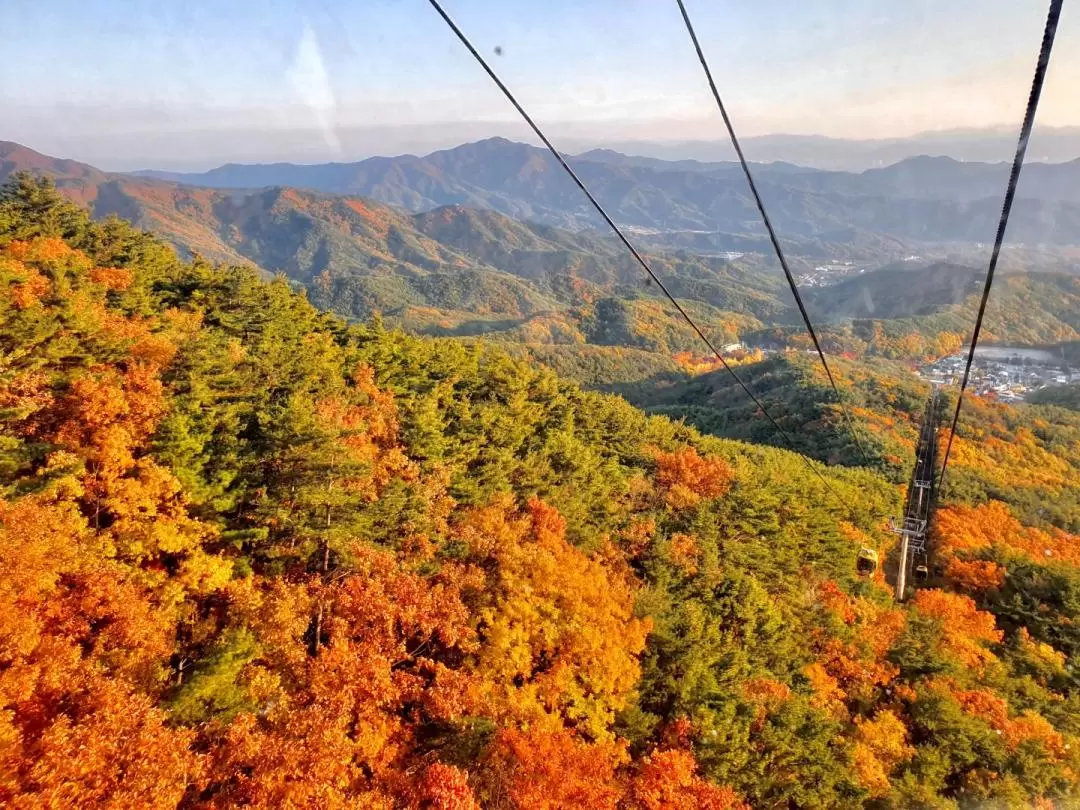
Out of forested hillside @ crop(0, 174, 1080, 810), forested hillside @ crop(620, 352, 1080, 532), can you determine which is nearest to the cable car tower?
forested hillside @ crop(620, 352, 1080, 532)

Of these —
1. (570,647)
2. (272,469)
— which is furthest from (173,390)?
(570,647)

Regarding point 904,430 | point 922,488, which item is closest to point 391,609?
point 922,488

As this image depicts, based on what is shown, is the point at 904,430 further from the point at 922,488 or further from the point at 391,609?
the point at 391,609

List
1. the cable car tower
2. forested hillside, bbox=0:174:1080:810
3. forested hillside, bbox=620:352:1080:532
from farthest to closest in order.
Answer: forested hillside, bbox=620:352:1080:532 → the cable car tower → forested hillside, bbox=0:174:1080:810

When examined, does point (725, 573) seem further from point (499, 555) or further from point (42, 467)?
point (42, 467)

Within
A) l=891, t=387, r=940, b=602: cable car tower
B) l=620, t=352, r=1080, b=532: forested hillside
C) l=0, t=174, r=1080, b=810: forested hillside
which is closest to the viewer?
l=0, t=174, r=1080, b=810: forested hillside

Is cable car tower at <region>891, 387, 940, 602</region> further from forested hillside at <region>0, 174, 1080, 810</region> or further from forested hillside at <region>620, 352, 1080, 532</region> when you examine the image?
forested hillside at <region>0, 174, 1080, 810</region>

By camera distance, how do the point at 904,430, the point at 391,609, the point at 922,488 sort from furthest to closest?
1. the point at 904,430
2. the point at 922,488
3. the point at 391,609

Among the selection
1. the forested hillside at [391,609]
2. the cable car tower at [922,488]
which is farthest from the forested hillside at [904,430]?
the forested hillside at [391,609]
